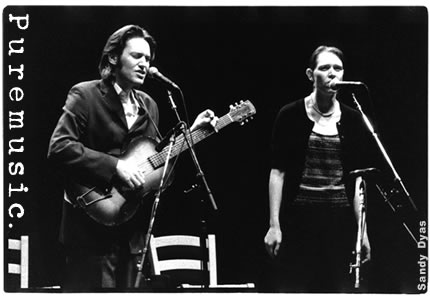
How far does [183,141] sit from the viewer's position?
4227 millimetres

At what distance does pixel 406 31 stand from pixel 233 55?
93 cm

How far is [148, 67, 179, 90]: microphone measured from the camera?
423 cm

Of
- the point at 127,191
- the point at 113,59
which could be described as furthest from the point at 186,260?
the point at 113,59

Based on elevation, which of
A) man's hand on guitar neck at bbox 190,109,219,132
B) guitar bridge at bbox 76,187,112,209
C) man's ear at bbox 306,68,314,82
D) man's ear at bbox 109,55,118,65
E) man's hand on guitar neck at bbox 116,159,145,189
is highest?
man's ear at bbox 109,55,118,65

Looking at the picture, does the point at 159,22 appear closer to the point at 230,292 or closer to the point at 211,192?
the point at 211,192

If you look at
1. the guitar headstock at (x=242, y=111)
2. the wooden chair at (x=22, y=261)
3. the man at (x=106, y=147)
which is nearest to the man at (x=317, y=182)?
the guitar headstock at (x=242, y=111)

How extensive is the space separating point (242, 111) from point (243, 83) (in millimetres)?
163

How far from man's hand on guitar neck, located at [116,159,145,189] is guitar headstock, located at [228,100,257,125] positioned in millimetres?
576

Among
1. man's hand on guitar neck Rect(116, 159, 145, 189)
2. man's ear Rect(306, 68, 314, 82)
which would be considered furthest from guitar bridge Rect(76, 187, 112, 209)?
man's ear Rect(306, 68, 314, 82)

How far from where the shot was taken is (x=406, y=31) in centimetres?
440

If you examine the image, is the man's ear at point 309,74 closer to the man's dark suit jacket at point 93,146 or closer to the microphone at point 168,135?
the microphone at point 168,135

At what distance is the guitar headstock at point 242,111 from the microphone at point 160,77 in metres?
0.33

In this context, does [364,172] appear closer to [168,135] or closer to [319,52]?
[319,52]

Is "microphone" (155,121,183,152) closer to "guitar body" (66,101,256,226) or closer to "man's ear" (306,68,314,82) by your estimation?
"guitar body" (66,101,256,226)
